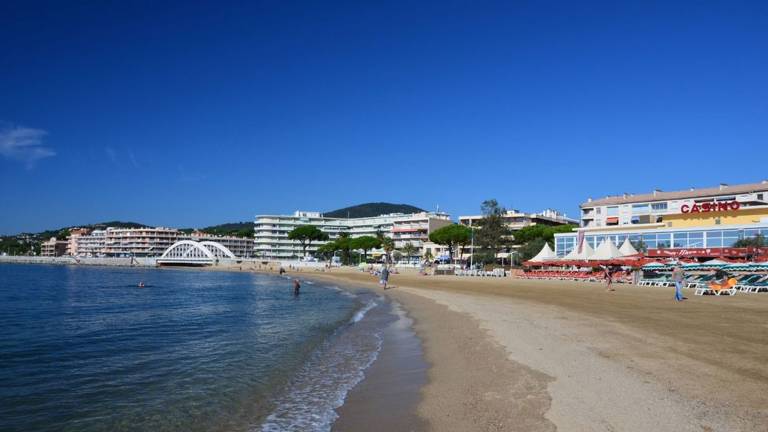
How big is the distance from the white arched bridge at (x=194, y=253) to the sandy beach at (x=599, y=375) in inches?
5693

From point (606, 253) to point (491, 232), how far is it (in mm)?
36660

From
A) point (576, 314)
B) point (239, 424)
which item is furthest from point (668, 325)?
point (239, 424)

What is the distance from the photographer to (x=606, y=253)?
5219 cm

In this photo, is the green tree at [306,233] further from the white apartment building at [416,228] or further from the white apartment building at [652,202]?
the white apartment building at [652,202]

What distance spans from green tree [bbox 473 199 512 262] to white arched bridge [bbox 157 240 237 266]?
8496cm

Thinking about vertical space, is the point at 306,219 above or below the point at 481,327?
above

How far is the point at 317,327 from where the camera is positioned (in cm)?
2061

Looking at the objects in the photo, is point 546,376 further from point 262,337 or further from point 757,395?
point 262,337

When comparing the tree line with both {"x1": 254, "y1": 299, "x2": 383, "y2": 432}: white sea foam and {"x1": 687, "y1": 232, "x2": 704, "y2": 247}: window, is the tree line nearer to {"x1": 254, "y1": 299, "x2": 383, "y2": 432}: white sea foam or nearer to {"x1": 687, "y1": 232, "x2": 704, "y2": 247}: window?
{"x1": 687, "y1": 232, "x2": 704, "y2": 247}: window

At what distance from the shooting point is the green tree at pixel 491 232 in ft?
292

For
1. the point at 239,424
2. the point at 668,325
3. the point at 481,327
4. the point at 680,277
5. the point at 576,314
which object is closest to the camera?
the point at 239,424

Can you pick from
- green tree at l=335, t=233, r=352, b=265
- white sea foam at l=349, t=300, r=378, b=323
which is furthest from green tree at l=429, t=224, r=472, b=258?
white sea foam at l=349, t=300, r=378, b=323

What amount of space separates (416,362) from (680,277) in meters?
20.2

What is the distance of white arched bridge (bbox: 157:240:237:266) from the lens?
15512cm
